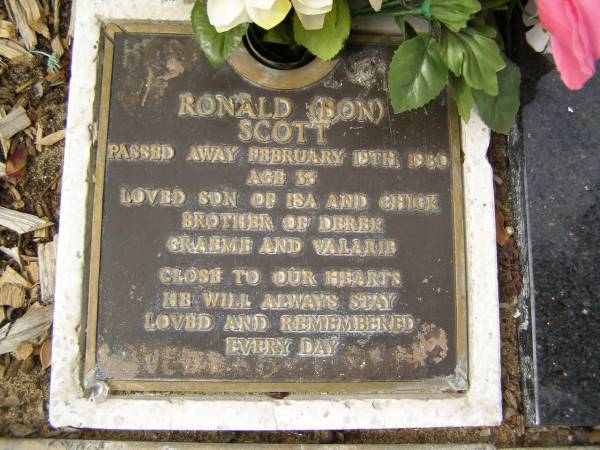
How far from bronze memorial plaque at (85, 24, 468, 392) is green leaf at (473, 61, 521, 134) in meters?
0.18

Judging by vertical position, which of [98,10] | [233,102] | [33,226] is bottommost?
[33,226]

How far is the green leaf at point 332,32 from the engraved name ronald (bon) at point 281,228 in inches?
9.1

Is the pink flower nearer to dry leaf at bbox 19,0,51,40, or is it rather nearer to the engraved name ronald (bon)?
the engraved name ronald (bon)

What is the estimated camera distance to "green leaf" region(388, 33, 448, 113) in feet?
5.27

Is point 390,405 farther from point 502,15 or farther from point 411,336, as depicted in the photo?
point 502,15

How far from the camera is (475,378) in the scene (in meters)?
1.84

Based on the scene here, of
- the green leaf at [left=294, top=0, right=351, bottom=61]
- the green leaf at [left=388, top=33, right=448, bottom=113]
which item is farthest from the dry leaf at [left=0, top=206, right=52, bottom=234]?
the green leaf at [left=388, top=33, right=448, bottom=113]

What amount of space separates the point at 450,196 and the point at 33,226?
1.71 metres

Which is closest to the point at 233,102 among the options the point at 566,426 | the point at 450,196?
the point at 450,196

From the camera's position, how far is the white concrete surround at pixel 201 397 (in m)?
1.78

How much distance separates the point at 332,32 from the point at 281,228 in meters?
0.70

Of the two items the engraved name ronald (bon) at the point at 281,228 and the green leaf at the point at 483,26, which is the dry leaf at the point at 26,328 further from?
the green leaf at the point at 483,26

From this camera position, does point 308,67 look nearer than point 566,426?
Yes

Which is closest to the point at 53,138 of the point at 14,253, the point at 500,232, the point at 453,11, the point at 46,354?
the point at 14,253
